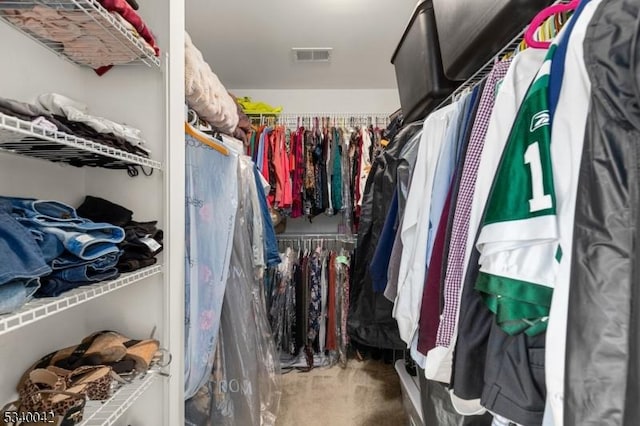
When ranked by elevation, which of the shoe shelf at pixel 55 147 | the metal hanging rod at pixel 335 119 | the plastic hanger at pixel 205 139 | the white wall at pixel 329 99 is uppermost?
the white wall at pixel 329 99

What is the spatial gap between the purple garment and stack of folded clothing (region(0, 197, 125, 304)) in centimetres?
76

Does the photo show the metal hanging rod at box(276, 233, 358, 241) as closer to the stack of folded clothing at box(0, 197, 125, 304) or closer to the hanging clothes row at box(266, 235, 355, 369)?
the hanging clothes row at box(266, 235, 355, 369)

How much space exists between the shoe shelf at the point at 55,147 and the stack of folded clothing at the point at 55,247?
5.0 inches

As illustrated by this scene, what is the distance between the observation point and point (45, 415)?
2.14 ft

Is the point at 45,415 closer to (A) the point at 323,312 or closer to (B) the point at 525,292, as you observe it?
(B) the point at 525,292

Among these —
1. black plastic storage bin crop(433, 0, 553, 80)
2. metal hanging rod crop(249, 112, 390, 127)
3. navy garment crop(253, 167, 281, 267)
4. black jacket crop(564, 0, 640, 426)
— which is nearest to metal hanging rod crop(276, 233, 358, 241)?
navy garment crop(253, 167, 281, 267)

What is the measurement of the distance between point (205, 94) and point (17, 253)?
3.71 feet

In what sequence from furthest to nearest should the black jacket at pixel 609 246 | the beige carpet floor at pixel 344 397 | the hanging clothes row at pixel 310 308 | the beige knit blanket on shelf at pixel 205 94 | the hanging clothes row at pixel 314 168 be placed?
the hanging clothes row at pixel 314 168, the hanging clothes row at pixel 310 308, the beige carpet floor at pixel 344 397, the beige knit blanket on shelf at pixel 205 94, the black jacket at pixel 609 246

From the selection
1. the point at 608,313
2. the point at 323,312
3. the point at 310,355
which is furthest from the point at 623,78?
the point at 310,355

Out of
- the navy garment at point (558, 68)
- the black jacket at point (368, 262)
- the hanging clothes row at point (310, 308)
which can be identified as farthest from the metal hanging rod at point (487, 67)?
the hanging clothes row at point (310, 308)

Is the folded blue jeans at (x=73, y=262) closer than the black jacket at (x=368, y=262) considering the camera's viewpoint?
Yes

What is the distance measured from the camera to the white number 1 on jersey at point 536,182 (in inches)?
18.6

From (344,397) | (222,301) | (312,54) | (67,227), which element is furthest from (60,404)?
(312,54)

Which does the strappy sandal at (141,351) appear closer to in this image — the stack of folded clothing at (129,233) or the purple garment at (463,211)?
the stack of folded clothing at (129,233)
